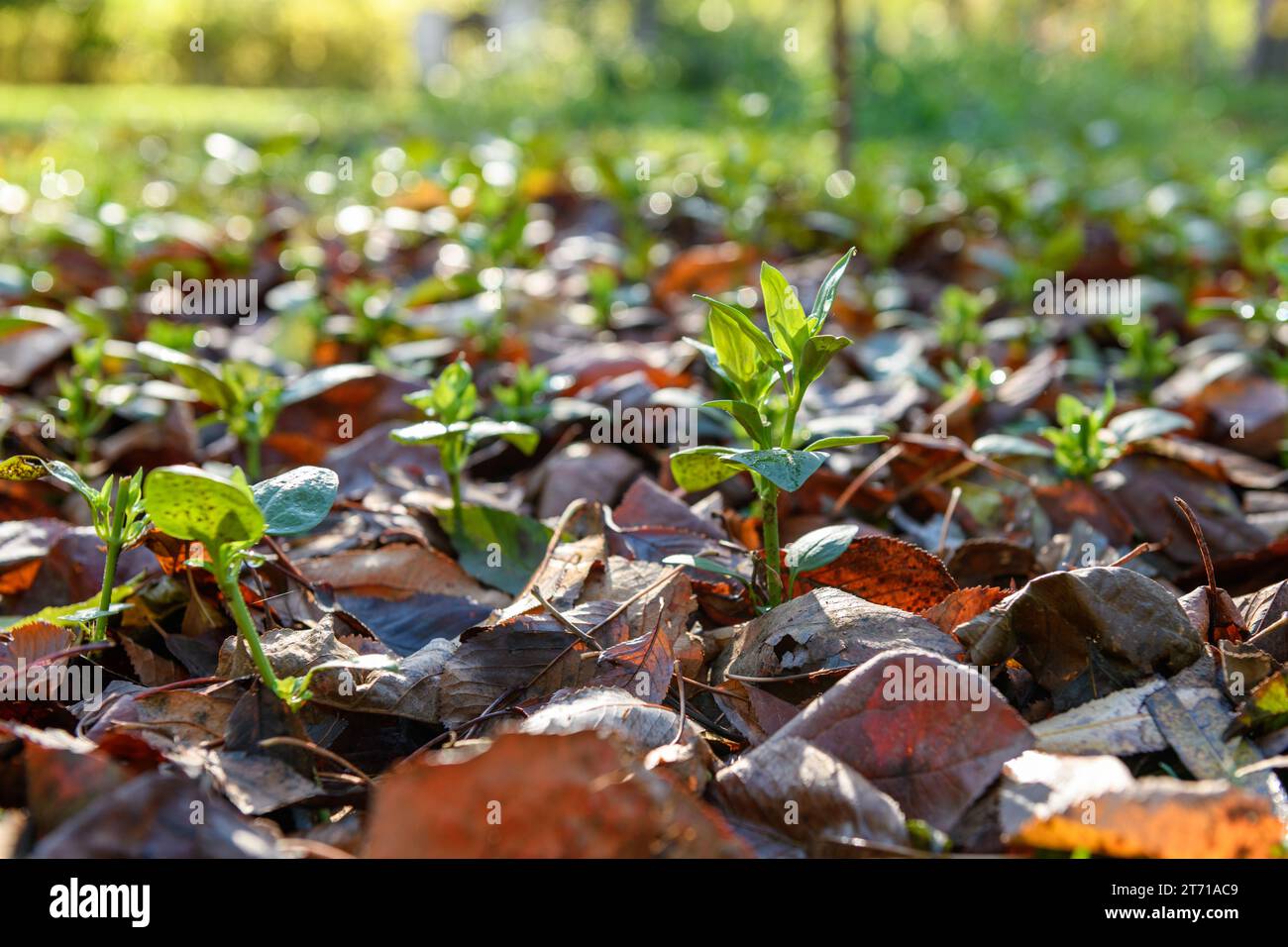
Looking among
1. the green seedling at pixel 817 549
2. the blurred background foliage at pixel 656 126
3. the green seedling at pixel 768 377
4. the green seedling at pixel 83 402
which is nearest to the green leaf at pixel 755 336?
the green seedling at pixel 768 377

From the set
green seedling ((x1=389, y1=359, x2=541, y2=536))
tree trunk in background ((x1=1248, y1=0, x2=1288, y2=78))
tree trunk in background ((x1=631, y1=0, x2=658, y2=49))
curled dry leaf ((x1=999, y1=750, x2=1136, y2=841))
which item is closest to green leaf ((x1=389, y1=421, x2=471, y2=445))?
green seedling ((x1=389, y1=359, x2=541, y2=536))

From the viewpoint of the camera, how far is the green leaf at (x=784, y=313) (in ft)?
5.03

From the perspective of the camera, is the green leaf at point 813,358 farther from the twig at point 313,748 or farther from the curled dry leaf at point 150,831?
the curled dry leaf at point 150,831

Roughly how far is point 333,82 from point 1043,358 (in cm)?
2180

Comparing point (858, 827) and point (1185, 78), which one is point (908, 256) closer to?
point (858, 827)

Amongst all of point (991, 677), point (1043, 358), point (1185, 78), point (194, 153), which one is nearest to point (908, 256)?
point (1043, 358)

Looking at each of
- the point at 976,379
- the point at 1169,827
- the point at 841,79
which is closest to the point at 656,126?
the point at 841,79

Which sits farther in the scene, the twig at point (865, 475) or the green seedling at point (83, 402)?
the green seedling at point (83, 402)

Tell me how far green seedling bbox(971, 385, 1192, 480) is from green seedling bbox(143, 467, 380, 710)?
1127 mm

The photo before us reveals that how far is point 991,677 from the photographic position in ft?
4.83

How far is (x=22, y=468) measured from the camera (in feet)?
5.05

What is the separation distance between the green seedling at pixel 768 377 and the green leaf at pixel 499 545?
359mm

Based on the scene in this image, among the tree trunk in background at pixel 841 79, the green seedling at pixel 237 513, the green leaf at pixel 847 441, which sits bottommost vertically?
the green seedling at pixel 237 513

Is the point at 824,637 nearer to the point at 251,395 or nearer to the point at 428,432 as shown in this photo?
the point at 428,432
